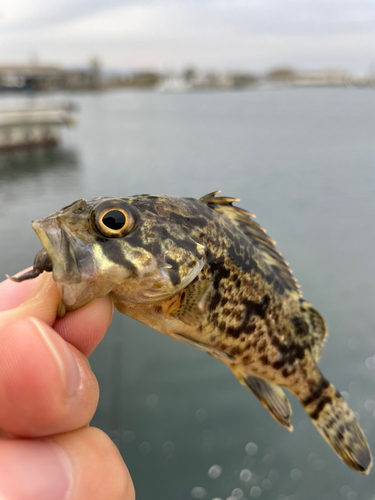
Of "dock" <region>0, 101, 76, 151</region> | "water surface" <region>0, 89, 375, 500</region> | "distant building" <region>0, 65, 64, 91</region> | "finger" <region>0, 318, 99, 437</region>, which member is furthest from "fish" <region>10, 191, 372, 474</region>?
"distant building" <region>0, 65, 64, 91</region>

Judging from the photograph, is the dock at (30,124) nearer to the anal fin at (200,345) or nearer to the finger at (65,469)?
the anal fin at (200,345)

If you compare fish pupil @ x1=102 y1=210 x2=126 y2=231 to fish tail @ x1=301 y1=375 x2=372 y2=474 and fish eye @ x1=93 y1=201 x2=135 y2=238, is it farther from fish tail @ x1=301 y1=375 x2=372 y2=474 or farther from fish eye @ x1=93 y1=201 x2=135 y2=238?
fish tail @ x1=301 y1=375 x2=372 y2=474

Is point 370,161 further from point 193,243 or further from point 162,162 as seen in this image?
point 193,243

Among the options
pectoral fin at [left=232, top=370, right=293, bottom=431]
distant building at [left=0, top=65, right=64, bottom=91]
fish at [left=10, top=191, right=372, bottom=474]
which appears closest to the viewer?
fish at [left=10, top=191, right=372, bottom=474]

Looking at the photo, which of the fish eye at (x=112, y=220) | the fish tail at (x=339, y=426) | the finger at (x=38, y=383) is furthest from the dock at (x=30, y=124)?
the finger at (x=38, y=383)

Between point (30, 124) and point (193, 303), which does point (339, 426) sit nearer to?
point (193, 303)

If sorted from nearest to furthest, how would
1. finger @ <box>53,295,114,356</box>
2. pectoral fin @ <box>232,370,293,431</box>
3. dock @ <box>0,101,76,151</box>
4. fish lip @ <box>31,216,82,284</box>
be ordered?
fish lip @ <box>31,216,82,284</box>
finger @ <box>53,295,114,356</box>
pectoral fin @ <box>232,370,293,431</box>
dock @ <box>0,101,76,151</box>
